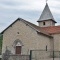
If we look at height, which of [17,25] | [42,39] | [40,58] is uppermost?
[17,25]

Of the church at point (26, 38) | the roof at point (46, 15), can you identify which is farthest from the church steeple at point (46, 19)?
the church at point (26, 38)

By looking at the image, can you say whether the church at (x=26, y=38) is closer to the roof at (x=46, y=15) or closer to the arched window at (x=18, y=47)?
the arched window at (x=18, y=47)

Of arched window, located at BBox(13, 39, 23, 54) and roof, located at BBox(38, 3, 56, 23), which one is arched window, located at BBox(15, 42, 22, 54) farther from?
roof, located at BBox(38, 3, 56, 23)

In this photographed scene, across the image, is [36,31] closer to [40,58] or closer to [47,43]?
[47,43]

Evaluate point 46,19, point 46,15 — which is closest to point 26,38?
point 46,19

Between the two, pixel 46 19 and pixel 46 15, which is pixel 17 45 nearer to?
pixel 46 19

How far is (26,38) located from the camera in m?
29.0

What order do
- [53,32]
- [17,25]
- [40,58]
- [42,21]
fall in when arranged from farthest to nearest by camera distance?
[42,21] < [53,32] < [17,25] < [40,58]

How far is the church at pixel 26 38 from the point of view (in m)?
28.3

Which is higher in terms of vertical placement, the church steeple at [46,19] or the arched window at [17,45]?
the church steeple at [46,19]

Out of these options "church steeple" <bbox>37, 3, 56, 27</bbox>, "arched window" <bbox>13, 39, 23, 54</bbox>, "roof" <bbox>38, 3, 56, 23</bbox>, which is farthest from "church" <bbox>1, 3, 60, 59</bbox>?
"roof" <bbox>38, 3, 56, 23</bbox>

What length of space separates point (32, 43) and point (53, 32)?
6.61m

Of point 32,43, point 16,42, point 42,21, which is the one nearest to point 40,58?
point 32,43

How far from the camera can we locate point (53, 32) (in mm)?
33094
